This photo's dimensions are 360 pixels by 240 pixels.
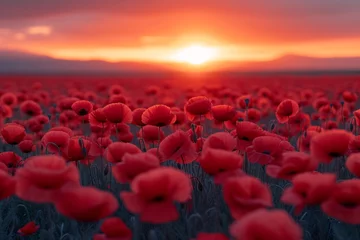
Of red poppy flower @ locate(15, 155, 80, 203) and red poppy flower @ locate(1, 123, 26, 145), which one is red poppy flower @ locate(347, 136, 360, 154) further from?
red poppy flower @ locate(1, 123, 26, 145)

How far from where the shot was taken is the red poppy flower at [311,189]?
1813 mm

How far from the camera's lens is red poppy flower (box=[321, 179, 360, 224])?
188 centimetres

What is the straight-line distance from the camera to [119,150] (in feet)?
8.38

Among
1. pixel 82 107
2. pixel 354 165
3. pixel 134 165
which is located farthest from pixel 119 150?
pixel 82 107

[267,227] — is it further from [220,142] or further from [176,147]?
[176,147]

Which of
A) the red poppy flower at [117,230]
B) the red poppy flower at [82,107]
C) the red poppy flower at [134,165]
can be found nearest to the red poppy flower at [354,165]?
the red poppy flower at [134,165]

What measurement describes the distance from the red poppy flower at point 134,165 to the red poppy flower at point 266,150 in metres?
0.79

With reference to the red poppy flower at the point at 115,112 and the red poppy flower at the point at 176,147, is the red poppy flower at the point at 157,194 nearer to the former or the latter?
the red poppy flower at the point at 176,147

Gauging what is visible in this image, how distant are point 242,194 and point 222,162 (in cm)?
24

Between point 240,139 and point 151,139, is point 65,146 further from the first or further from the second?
point 240,139

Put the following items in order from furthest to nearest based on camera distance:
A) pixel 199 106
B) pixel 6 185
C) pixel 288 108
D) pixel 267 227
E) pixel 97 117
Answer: pixel 288 108
pixel 97 117
pixel 199 106
pixel 6 185
pixel 267 227

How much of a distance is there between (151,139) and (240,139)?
0.97 m

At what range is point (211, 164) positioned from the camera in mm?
2104

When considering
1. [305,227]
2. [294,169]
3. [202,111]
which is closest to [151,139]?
[202,111]
